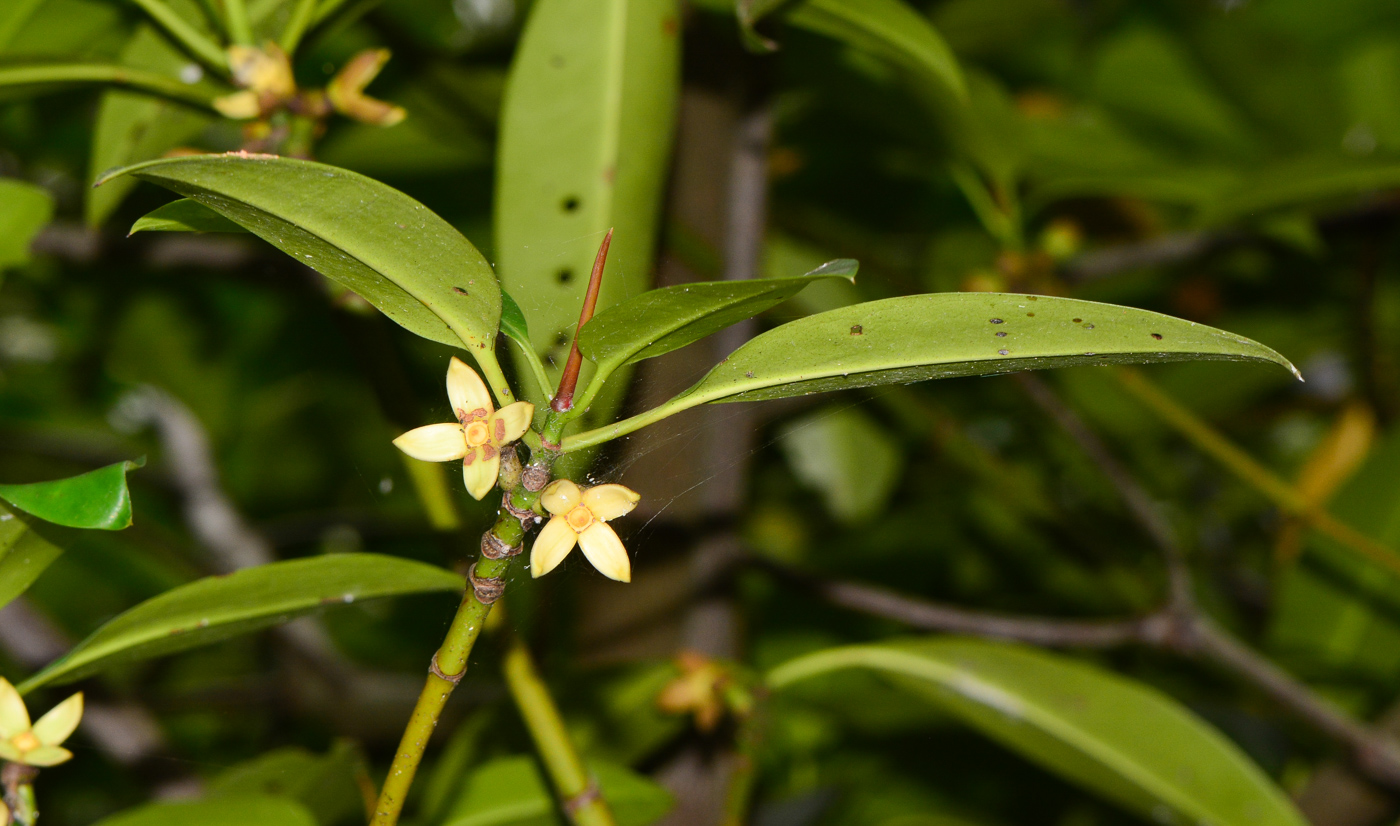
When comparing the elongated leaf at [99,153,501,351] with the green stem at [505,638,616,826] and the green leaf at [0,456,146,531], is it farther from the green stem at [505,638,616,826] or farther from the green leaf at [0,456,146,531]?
the green stem at [505,638,616,826]

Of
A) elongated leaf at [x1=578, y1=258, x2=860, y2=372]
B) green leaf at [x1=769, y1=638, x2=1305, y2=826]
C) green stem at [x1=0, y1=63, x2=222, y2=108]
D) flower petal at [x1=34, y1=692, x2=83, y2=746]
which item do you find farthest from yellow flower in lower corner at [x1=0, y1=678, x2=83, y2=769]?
green leaf at [x1=769, y1=638, x2=1305, y2=826]

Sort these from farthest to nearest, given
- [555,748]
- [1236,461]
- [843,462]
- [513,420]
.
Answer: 1. [843,462]
2. [1236,461]
3. [555,748]
4. [513,420]

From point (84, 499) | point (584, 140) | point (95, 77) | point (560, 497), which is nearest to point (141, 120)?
point (95, 77)

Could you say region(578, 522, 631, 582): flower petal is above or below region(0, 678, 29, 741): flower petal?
below

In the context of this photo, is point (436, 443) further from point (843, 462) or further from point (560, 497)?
point (843, 462)

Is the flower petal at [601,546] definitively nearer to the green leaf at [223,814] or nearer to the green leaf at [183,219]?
the green leaf at [183,219]

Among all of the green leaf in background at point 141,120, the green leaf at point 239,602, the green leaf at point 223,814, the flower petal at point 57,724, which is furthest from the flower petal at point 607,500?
the green leaf in background at point 141,120

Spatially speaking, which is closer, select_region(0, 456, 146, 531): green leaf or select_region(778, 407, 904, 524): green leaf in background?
select_region(0, 456, 146, 531): green leaf
